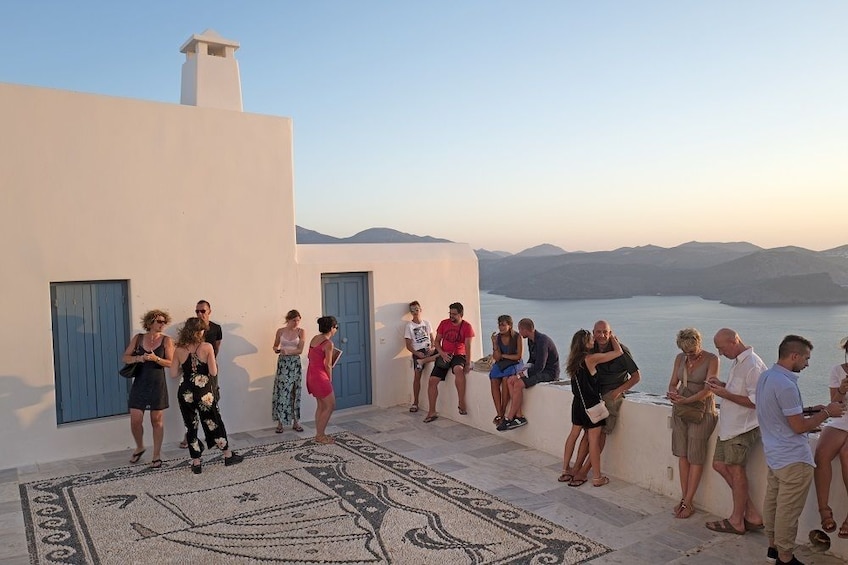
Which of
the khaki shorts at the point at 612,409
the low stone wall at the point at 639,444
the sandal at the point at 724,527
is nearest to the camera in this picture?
the low stone wall at the point at 639,444

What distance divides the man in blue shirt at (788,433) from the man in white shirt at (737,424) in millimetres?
506

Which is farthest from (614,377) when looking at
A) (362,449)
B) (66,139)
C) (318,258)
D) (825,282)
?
(825,282)

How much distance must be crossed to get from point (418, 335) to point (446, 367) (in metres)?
0.98

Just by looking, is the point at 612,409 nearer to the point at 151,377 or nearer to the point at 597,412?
the point at 597,412

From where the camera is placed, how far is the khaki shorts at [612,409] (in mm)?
5820

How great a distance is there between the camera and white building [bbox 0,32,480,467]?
687 centimetres

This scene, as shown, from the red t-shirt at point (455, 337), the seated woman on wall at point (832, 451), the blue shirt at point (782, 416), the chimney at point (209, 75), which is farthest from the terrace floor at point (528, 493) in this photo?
the chimney at point (209, 75)

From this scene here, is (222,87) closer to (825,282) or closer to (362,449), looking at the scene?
(362,449)

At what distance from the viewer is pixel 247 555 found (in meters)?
4.48

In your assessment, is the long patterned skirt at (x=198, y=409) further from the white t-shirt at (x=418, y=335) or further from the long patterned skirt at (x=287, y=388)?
the white t-shirt at (x=418, y=335)

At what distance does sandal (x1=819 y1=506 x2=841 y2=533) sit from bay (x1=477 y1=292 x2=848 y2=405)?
688 centimetres

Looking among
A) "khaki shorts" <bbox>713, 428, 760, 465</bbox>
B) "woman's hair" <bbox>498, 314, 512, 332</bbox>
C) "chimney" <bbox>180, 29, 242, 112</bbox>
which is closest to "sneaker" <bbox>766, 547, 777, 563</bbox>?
Answer: "khaki shorts" <bbox>713, 428, 760, 465</bbox>

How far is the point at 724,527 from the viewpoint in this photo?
466 cm

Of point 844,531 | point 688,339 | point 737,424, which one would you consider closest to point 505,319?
point 688,339
